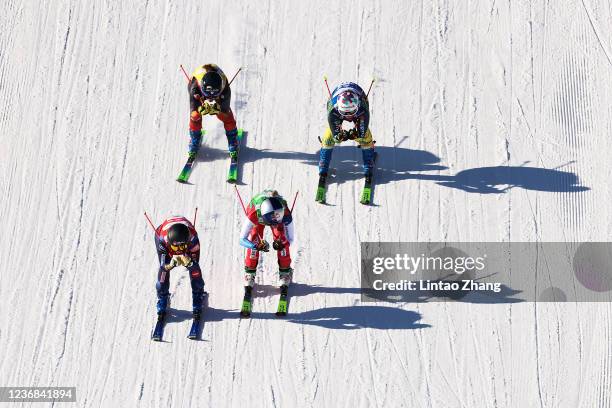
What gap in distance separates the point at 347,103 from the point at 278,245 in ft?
8.89

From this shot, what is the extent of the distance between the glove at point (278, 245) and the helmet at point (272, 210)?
1.95ft

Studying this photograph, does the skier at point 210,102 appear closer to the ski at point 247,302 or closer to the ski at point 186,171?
the ski at point 186,171

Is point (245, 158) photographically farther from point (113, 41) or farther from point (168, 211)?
point (113, 41)

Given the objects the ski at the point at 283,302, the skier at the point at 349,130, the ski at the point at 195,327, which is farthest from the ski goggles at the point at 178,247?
the skier at the point at 349,130

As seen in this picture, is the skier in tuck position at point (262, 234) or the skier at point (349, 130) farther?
the skier at point (349, 130)

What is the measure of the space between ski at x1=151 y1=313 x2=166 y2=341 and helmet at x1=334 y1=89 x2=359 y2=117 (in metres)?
4.46

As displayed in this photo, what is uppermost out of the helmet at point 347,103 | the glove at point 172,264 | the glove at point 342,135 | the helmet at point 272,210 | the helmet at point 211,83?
the helmet at point 211,83

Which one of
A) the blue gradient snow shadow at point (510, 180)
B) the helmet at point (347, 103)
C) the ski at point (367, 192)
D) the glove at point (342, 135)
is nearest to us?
the helmet at point (347, 103)

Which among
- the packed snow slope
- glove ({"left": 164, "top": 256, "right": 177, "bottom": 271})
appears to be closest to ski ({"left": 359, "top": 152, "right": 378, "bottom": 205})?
the packed snow slope

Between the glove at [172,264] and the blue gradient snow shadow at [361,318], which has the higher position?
the glove at [172,264]

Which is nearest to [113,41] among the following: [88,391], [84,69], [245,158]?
[84,69]

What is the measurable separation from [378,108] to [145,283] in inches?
234

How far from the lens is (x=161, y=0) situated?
26.0 m

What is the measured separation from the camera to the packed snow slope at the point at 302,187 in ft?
64.0
